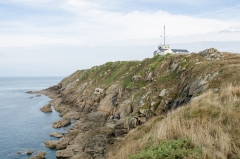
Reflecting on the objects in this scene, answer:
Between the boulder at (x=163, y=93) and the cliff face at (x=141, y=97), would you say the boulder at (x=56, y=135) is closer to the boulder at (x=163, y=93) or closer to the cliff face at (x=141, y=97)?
the cliff face at (x=141, y=97)

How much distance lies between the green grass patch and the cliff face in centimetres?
1332

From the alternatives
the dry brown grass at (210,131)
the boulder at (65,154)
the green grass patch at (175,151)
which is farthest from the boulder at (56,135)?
the green grass patch at (175,151)

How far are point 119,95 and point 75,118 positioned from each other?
1220 centimetres

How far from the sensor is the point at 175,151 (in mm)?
7684

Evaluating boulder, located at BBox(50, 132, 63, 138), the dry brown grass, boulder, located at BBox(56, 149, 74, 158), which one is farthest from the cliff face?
the dry brown grass

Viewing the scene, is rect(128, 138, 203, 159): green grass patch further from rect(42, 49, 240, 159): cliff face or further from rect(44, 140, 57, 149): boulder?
rect(44, 140, 57, 149): boulder

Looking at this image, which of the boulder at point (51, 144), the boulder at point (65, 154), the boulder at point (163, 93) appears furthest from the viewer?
the boulder at point (163, 93)

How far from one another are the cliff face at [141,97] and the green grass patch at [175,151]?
13.3 metres

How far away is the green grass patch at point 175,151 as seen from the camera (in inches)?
291

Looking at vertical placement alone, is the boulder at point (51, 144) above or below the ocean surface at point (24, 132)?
above

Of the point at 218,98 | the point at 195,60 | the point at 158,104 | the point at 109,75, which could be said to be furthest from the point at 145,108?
the point at 109,75

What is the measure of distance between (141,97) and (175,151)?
93.7 ft

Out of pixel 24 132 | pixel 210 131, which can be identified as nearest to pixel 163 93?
pixel 210 131

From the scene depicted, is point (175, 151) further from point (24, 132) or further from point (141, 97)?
point (24, 132)
